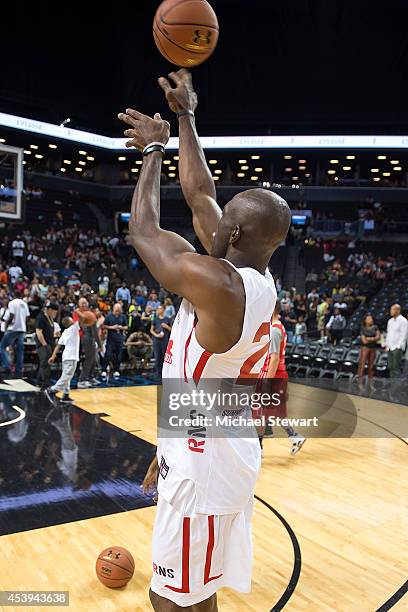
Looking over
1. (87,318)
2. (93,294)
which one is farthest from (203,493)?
(93,294)

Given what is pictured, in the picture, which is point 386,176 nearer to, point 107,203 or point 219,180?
point 219,180

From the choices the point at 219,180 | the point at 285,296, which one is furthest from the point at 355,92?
the point at 285,296

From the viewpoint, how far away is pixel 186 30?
2268mm

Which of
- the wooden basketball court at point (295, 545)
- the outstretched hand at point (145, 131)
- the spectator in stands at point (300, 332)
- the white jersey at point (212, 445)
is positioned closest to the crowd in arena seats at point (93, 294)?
the spectator in stands at point (300, 332)

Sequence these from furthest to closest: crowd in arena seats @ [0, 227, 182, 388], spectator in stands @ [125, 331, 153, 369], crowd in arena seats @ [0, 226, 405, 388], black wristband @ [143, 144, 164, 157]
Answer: spectator in stands @ [125, 331, 153, 369], crowd in arena seats @ [0, 226, 405, 388], crowd in arena seats @ [0, 227, 182, 388], black wristband @ [143, 144, 164, 157]

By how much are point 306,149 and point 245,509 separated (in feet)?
75.9

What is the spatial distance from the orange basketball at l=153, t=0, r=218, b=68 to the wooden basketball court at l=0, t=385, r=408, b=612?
2.71 meters

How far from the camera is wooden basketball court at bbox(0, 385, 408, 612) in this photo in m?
2.83

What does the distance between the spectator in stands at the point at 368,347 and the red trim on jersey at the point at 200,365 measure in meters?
9.25

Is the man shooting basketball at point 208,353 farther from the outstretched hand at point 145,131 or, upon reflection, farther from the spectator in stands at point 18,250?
the spectator in stands at point 18,250

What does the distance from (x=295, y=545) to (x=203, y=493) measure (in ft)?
7.13

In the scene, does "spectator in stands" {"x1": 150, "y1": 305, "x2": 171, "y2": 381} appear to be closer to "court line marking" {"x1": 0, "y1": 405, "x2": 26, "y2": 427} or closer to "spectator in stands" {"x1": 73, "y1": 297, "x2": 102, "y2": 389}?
"spectator in stands" {"x1": 73, "y1": 297, "x2": 102, "y2": 389}

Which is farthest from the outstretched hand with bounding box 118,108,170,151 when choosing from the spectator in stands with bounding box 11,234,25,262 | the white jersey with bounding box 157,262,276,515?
the spectator in stands with bounding box 11,234,25,262

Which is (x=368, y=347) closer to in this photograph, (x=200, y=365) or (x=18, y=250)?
(x=200, y=365)
